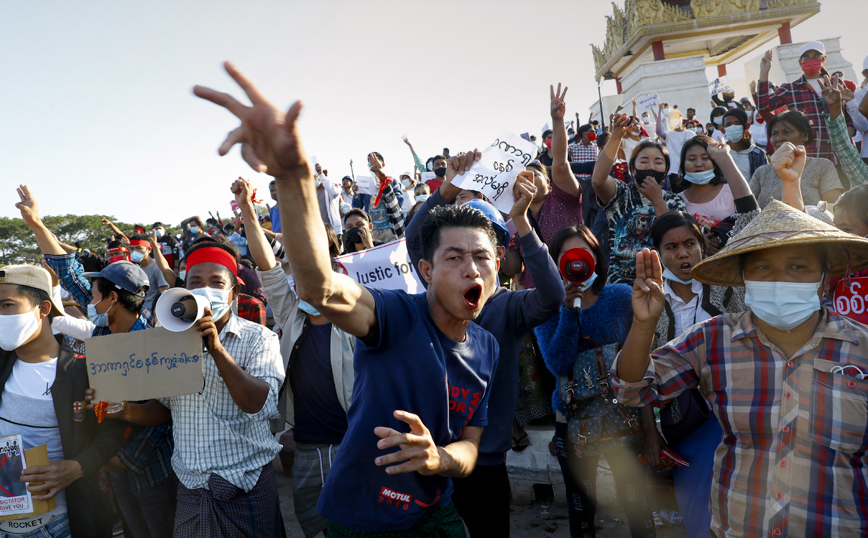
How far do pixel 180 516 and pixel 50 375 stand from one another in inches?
44.4

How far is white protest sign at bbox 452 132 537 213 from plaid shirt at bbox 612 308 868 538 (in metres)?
1.92

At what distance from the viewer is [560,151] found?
4.81 m

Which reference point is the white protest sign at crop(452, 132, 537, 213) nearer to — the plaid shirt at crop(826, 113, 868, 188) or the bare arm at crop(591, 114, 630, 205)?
the bare arm at crop(591, 114, 630, 205)

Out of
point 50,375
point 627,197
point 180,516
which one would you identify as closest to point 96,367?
point 50,375

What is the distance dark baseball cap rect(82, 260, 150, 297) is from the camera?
3.97 metres

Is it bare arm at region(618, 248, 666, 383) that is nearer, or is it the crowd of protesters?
the crowd of protesters

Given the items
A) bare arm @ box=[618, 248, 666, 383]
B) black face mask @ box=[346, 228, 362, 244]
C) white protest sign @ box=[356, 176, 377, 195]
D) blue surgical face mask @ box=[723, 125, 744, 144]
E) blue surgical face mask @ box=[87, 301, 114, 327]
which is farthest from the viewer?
white protest sign @ box=[356, 176, 377, 195]

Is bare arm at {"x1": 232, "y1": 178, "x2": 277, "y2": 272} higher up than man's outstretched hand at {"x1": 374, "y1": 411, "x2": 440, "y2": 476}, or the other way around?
bare arm at {"x1": 232, "y1": 178, "x2": 277, "y2": 272}

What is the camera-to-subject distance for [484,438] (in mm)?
3148

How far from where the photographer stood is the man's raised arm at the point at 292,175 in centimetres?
145

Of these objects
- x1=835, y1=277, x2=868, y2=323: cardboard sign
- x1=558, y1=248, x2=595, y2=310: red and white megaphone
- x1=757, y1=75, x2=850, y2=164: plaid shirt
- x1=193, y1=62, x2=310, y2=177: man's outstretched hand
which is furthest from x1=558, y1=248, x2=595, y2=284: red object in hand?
x1=757, y1=75, x2=850, y2=164: plaid shirt

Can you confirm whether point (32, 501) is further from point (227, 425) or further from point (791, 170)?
point (791, 170)

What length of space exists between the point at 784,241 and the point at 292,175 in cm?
179

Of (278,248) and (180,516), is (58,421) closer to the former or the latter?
(180,516)
